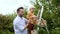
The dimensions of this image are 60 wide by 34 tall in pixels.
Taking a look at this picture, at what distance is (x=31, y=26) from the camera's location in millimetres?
6160

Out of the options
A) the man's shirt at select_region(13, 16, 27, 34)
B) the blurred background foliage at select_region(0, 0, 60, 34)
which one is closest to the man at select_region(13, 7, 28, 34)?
the man's shirt at select_region(13, 16, 27, 34)

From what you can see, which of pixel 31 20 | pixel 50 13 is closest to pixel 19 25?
pixel 31 20

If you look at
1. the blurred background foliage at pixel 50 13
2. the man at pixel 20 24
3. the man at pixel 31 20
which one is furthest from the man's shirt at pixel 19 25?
the blurred background foliage at pixel 50 13

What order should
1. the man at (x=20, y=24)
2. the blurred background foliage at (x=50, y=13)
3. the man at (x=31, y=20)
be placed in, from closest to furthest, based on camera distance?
the man at (x=20, y=24) → the man at (x=31, y=20) → the blurred background foliage at (x=50, y=13)

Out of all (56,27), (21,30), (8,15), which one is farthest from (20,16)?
(8,15)

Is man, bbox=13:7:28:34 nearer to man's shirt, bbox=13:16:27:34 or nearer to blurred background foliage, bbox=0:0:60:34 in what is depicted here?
man's shirt, bbox=13:16:27:34

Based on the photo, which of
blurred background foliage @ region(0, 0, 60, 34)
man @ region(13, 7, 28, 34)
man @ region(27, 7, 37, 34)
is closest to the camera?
man @ region(13, 7, 28, 34)

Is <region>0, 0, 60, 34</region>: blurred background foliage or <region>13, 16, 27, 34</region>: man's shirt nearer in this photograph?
<region>13, 16, 27, 34</region>: man's shirt

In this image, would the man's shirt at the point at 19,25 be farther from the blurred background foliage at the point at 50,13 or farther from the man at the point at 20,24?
the blurred background foliage at the point at 50,13

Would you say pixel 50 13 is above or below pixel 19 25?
below

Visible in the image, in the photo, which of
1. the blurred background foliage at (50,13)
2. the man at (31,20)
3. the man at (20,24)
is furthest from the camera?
the blurred background foliage at (50,13)

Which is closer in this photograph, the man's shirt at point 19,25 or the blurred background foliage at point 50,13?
the man's shirt at point 19,25

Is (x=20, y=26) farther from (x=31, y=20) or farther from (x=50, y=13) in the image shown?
(x=50, y=13)

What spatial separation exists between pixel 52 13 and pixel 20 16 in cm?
658
